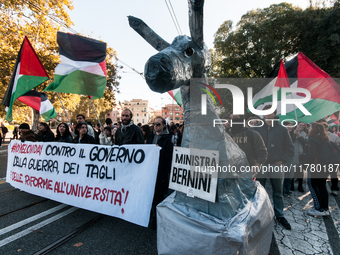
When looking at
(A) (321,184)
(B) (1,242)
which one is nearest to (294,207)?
(A) (321,184)

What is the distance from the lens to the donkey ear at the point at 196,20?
1.48 meters

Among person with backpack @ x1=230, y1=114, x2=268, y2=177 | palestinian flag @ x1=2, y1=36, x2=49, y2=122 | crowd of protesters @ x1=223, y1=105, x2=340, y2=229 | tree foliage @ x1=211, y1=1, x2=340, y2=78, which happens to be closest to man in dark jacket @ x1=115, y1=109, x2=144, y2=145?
crowd of protesters @ x1=223, y1=105, x2=340, y2=229

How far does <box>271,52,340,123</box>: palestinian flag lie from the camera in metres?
4.53

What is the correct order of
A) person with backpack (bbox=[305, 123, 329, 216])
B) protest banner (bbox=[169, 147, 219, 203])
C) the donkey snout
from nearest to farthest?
the donkey snout < protest banner (bbox=[169, 147, 219, 203]) < person with backpack (bbox=[305, 123, 329, 216])

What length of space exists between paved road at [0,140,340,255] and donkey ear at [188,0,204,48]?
249cm

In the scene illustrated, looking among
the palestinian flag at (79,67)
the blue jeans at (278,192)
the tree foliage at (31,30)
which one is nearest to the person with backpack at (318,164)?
the blue jeans at (278,192)

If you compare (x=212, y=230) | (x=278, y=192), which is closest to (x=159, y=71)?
(x=212, y=230)

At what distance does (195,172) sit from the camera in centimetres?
184

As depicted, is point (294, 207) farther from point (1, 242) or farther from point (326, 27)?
point (326, 27)

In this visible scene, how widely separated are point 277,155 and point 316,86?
110 inches

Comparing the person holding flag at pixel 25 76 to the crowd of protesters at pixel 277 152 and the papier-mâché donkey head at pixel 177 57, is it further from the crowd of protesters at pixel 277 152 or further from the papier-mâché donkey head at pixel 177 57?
the crowd of protesters at pixel 277 152

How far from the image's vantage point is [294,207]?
149 inches

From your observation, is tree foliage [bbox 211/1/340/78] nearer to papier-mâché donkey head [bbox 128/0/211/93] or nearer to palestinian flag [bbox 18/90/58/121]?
palestinian flag [bbox 18/90/58/121]

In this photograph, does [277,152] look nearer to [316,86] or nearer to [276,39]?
[316,86]
